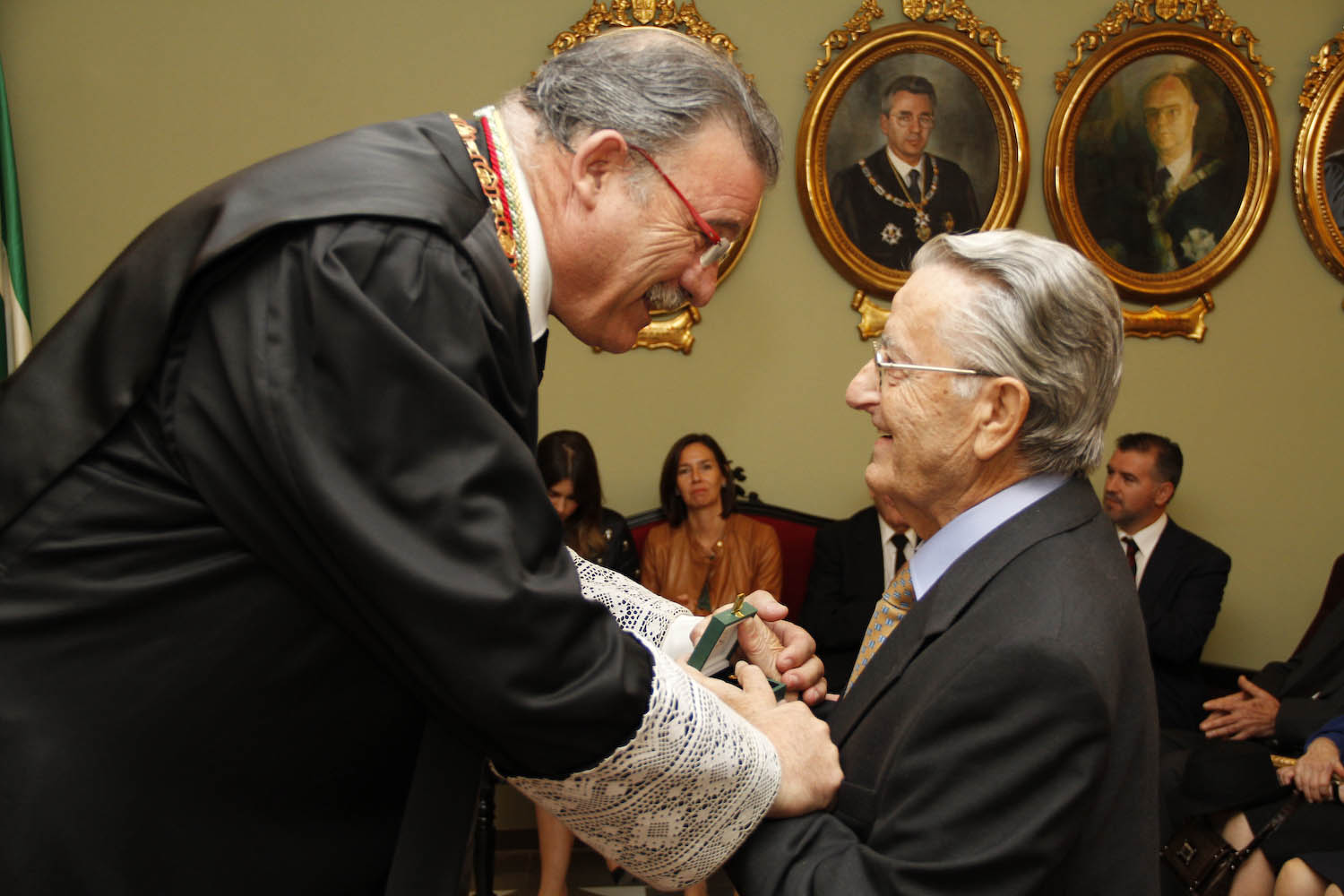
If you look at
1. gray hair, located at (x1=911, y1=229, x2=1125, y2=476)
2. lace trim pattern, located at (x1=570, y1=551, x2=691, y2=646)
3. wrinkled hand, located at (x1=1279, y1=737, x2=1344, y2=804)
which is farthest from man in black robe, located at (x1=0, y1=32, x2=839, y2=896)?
wrinkled hand, located at (x1=1279, y1=737, x2=1344, y2=804)

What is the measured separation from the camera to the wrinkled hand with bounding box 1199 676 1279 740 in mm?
4797

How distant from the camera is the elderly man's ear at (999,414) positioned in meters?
1.71

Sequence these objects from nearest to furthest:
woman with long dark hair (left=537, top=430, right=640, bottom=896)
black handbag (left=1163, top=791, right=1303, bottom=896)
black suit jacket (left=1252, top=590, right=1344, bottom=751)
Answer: black handbag (left=1163, top=791, right=1303, bottom=896) < black suit jacket (left=1252, top=590, right=1344, bottom=751) < woman with long dark hair (left=537, top=430, right=640, bottom=896)

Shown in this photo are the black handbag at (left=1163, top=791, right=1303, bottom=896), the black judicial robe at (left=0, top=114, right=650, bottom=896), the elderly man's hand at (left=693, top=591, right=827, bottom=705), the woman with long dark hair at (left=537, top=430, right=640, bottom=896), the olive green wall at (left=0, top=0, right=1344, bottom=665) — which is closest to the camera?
the black judicial robe at (left=0, top=114, right=650, bottom=896)

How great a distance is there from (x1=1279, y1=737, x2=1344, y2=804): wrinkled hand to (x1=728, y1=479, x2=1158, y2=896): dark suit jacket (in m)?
2.88

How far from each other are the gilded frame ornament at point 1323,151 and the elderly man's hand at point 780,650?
602 cm

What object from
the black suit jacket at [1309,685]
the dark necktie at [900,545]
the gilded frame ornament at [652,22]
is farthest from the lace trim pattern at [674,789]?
the gilded frame ornament at [652,22]

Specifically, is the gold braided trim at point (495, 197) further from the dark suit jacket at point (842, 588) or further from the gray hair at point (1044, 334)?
the dark suit jacket at point (842, 588)

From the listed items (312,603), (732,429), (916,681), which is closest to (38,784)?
(312,603)

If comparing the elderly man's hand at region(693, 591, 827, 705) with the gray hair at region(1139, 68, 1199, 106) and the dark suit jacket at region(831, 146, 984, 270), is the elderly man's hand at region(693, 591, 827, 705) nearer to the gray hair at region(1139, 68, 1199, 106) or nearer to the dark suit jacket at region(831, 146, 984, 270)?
the dark suit jacket at region(831, 146, 984, 270)

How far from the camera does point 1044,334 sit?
171 centimetres

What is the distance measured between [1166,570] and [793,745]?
444cm

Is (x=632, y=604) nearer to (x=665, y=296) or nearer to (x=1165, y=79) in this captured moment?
(x=665, y=296)

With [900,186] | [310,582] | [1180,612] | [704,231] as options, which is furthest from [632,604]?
[900,186]
